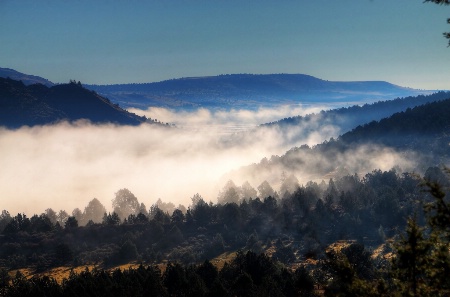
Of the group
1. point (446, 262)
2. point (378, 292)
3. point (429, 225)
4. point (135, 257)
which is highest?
point (429, 225)

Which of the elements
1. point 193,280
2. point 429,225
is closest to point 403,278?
point 429,225

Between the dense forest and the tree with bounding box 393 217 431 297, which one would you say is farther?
the dense forest

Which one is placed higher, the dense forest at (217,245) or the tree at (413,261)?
the tree at (413,261)

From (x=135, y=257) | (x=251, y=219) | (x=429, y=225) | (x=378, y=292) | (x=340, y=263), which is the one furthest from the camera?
(x=251, y=219)

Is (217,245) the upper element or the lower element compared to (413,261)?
lower

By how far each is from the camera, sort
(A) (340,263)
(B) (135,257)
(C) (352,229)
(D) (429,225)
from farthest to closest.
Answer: (C) (352,229)
(B) (135,257)
(A) (340,263)
(D) (429,225)

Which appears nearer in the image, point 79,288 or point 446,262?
point 446,262

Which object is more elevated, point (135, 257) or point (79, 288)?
point (79, 288)

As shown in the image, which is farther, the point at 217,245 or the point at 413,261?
the point at 217,245

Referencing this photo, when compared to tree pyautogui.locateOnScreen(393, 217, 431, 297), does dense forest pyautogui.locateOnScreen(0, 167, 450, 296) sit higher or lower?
lower

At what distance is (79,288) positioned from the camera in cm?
7412

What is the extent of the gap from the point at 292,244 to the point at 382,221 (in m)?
42.6

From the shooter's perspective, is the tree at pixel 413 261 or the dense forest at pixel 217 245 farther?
the dense forest at pixel 217 245

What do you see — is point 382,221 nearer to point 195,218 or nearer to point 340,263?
point 195,218
